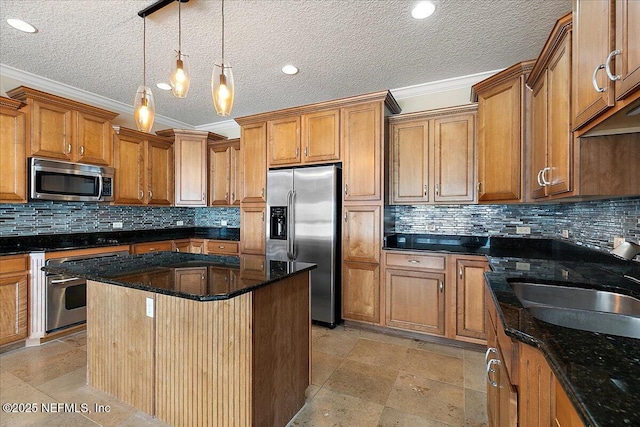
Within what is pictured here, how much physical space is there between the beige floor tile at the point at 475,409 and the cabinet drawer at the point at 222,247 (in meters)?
3.13

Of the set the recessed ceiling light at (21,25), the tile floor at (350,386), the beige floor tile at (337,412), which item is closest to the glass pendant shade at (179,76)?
the recessed ceiling light at (21,25)

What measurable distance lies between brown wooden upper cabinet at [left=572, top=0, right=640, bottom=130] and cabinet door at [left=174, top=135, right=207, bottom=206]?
4.37 m

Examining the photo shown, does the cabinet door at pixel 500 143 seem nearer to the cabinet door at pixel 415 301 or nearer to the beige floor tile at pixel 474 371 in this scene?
the cabinet door at pixel 415 301

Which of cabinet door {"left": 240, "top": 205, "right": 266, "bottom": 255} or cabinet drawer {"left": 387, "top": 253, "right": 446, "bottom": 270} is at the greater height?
cabinet door {"left": 240, "top": 205, "right": 266, "bottom": 255}

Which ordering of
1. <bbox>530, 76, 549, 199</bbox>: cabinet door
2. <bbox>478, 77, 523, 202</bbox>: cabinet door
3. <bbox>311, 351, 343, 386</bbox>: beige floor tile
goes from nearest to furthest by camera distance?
<bbox>530, 76, 549, 199</bbox>: cabinet door, <bbox>311, 351, 343, 386</bbox>: beige floor tile, <bbox>478, 77, 523, 202</bbox>: cabinet door

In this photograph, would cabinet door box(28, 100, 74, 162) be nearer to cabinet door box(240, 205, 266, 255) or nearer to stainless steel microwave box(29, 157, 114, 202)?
stainless steel microwave box(29, 157, 114, 202)

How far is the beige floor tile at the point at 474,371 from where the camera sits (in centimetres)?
221

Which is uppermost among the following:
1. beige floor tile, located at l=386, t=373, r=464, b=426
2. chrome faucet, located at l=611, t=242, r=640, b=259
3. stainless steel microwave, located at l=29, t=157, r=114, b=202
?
stainless steel microwave, located at l=29, t=157, r=114, b=202

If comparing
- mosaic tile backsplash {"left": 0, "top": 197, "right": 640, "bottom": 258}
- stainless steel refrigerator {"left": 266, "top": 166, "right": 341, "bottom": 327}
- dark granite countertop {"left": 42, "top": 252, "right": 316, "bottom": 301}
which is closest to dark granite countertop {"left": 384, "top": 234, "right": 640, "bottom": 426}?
mosaic tile backsplash {"left": 0, "top": 197, "right": 640, "bottom": 258}

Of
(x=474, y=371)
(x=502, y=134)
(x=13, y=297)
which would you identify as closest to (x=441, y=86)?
(x=502, y=134)

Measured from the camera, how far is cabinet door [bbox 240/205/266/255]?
3.75 m

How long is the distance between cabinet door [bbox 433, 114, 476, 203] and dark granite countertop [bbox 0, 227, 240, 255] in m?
3.12

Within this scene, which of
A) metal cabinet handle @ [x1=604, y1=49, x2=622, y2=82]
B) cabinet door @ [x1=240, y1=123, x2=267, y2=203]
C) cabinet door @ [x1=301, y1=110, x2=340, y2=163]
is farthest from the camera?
cabinet door @ [x1=240, y1=123, x2=267, y2=203]

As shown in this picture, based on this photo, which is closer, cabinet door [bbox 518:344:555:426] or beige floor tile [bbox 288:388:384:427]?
cabinet door [bbox 518:344:555:426]
